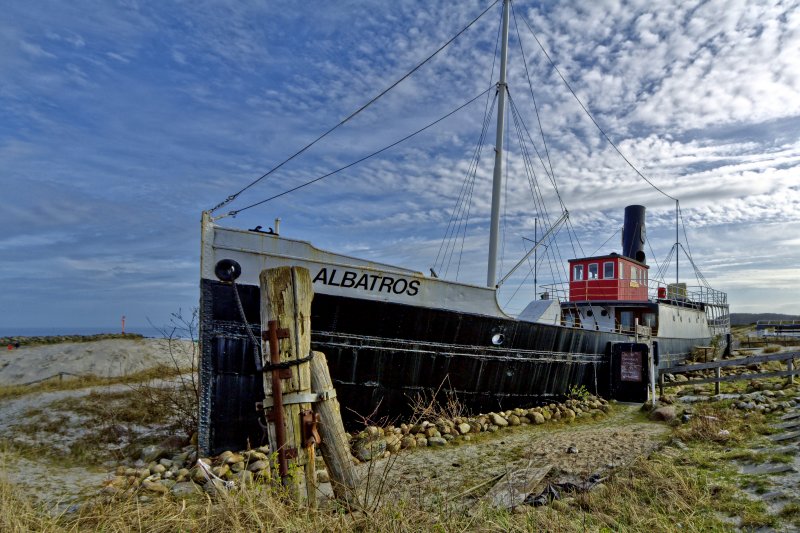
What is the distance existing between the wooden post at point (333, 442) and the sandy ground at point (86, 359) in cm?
1572

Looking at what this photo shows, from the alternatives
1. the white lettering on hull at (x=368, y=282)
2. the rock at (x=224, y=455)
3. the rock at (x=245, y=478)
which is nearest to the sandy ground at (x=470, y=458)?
the rock at (x=245, y=478)

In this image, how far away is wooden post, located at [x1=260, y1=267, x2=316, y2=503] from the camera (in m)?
3.95

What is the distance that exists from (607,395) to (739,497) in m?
9.16

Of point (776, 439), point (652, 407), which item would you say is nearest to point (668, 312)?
point (652, 407)

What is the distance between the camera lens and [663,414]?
10078mm

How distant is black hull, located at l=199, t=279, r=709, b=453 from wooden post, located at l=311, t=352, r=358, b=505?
176cm

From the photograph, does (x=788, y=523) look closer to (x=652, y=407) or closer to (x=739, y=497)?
(x=739, y=497)

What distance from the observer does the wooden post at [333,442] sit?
4.04 meters

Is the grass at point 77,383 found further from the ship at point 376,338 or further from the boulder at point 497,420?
the boulder at point 497,420

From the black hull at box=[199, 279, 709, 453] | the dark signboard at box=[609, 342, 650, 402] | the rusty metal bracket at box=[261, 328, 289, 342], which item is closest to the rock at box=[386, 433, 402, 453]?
the black hull at box=[199, 279, 709, 453]

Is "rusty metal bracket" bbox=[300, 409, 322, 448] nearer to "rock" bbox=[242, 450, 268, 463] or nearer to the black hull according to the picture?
the black hull

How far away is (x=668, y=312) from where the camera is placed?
18.7 m

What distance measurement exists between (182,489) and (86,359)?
52.2 ft

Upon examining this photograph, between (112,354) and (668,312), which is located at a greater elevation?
(668,312)
